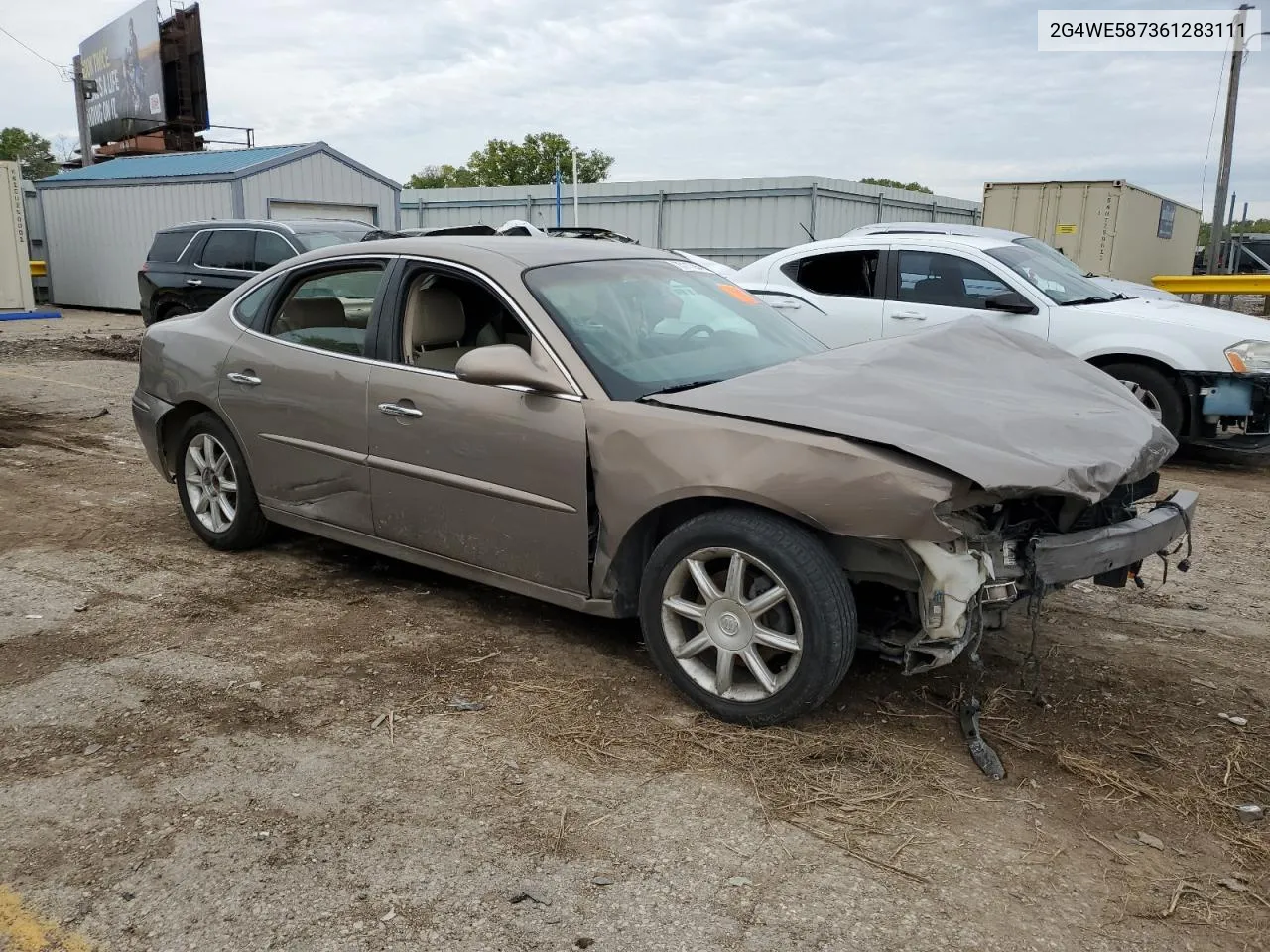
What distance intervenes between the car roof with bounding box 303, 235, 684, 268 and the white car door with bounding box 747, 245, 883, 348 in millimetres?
4182

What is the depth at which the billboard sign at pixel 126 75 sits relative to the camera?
3994 cm

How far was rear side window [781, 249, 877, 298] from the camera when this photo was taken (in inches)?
345

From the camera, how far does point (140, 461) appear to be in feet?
25.5

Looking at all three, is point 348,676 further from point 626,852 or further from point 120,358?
point 120,358

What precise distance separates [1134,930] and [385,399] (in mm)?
3216

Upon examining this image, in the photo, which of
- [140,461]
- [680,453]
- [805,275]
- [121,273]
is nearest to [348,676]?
[680,453]

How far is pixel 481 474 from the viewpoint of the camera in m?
4.04

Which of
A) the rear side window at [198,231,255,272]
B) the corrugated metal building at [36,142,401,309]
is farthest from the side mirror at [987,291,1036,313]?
the corrugated metal building at [36,142,401,309]

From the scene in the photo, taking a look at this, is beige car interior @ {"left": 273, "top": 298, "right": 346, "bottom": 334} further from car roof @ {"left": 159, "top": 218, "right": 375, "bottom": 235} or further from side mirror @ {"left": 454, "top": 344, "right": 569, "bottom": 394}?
car roof @ {"left": 159, "top": 218, "right": 375, "bottom": 235}

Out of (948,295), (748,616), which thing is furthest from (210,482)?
(948,295)

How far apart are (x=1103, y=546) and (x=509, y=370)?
2.13m

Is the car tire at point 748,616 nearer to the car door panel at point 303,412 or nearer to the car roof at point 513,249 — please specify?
the car roof at point 513,249

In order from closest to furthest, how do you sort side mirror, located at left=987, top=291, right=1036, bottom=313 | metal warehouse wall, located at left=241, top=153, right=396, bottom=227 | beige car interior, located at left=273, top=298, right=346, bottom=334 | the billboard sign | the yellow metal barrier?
beige car interior, located at left=273, top=298, right=346, bottom=334
side mirror, located at left=987, top=291, right=1036, bottom=313
the yellow metal barrier
metal warehouse wall, located at left=241, top=153, right=396, bottom=227
the billboard sign

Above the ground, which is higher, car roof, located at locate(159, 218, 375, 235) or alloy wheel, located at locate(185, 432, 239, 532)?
car roof, located at locate(159, 218, 375, 235)
